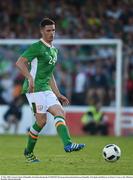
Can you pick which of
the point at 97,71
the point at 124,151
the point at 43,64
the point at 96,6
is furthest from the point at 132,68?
the point at 43,64

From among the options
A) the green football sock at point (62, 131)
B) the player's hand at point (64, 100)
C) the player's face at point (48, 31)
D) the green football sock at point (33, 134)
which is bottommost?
the green football sock at point (33, 134)

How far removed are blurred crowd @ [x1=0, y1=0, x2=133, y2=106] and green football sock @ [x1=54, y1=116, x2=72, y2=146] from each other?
1161 centimetres

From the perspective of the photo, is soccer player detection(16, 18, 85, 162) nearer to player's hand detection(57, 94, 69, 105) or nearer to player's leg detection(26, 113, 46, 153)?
player's leg detection(26, 113, 46, 153)

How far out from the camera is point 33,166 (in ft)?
41.5

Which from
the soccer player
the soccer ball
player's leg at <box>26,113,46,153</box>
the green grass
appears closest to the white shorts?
the soccer player

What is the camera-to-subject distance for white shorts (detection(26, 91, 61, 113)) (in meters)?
13.4

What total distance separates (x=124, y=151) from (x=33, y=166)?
4.71 m

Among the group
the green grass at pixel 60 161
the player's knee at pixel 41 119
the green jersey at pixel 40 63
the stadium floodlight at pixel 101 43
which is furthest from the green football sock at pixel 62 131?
the stadium floodlight at pixel 101 43

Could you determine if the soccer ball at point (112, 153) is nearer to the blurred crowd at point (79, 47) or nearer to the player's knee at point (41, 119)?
the player's knee at point (41, 119)

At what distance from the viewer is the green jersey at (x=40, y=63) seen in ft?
44.1

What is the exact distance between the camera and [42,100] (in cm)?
1345

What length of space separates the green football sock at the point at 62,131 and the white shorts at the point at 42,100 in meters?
0.30

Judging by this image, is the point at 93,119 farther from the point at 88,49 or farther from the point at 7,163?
the point at 7,163

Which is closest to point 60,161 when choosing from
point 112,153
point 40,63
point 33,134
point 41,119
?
point 33,134
